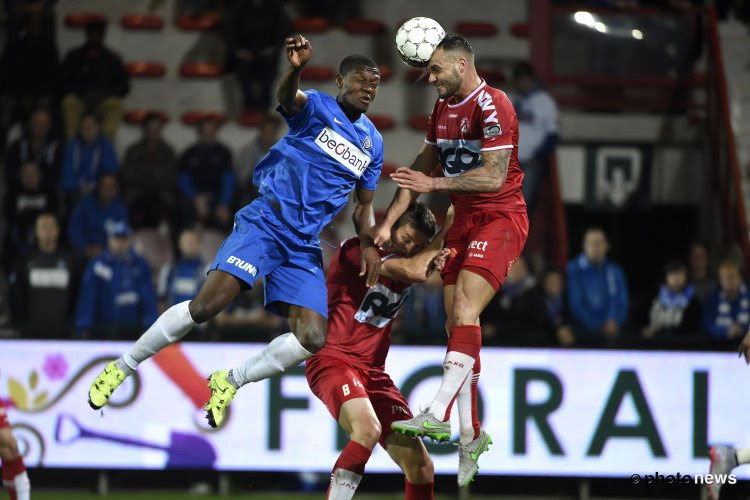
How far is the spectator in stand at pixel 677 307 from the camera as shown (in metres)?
11.9

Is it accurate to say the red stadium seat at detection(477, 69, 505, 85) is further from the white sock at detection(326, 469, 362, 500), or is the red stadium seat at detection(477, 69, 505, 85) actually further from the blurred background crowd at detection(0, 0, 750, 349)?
the white sock at detection(326, 469, 362, 500)

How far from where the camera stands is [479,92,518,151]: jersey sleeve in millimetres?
7871

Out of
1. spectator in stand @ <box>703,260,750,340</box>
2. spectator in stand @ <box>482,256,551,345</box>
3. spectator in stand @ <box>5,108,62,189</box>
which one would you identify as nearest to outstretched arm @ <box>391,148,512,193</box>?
spectator in stand @ <box>482,256,551,345</box>

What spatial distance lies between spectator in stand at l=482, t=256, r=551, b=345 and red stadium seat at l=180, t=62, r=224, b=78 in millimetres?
5073

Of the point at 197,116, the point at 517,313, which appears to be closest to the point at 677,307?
the point at 517,313

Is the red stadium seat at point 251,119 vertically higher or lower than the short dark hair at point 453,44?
higher

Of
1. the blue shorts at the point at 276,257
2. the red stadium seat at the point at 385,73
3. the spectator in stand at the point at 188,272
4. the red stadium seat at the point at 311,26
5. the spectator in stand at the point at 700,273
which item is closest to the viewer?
the blue shorts at the point at 276,257

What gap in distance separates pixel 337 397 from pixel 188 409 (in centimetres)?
318

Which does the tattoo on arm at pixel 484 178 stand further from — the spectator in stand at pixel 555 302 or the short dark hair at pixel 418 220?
the spectator in stand at pixel 555 302

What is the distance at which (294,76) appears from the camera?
7.75m

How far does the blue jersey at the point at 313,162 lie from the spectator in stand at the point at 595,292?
14.0 feet

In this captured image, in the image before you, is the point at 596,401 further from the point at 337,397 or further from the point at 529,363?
the point at 337,397

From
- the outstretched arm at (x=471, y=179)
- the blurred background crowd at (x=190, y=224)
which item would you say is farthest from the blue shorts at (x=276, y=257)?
the blurred background crowd at (x=190, y=224)

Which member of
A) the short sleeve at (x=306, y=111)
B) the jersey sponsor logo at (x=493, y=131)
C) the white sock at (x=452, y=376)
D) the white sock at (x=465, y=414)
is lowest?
the white sock at (x=465, y=414)
